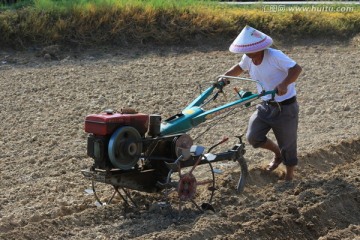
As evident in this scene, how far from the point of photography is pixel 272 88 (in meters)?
6.85

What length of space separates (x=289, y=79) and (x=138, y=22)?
6739 mm

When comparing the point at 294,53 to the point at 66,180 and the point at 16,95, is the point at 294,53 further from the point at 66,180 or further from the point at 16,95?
the point at 66,180

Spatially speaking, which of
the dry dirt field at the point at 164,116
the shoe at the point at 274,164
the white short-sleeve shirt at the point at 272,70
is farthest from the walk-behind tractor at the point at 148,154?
the shoe at the point at 274,164

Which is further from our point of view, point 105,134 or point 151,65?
point 151,65

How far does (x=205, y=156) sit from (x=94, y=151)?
3.11ft

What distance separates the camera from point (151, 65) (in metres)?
11.9

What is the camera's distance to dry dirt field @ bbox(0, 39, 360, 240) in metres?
5.93

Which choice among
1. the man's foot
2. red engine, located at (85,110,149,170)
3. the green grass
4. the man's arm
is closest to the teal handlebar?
the man's arm

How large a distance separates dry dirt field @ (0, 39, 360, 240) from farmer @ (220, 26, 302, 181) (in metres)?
0.30

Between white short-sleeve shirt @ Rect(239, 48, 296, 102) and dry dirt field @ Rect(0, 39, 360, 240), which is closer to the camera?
dry dirt field @ Rect(0, 39, 360, 240)

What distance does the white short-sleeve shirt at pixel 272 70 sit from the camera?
22.1 ft

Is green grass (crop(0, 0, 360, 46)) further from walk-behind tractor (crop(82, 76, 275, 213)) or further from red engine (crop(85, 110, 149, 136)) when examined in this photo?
red engine (crop(85, 110, 149, 136))

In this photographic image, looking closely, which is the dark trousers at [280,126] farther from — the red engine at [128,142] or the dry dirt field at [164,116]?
the red engine at [128,142]

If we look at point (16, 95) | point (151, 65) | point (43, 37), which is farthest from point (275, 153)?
point (43, 37)
